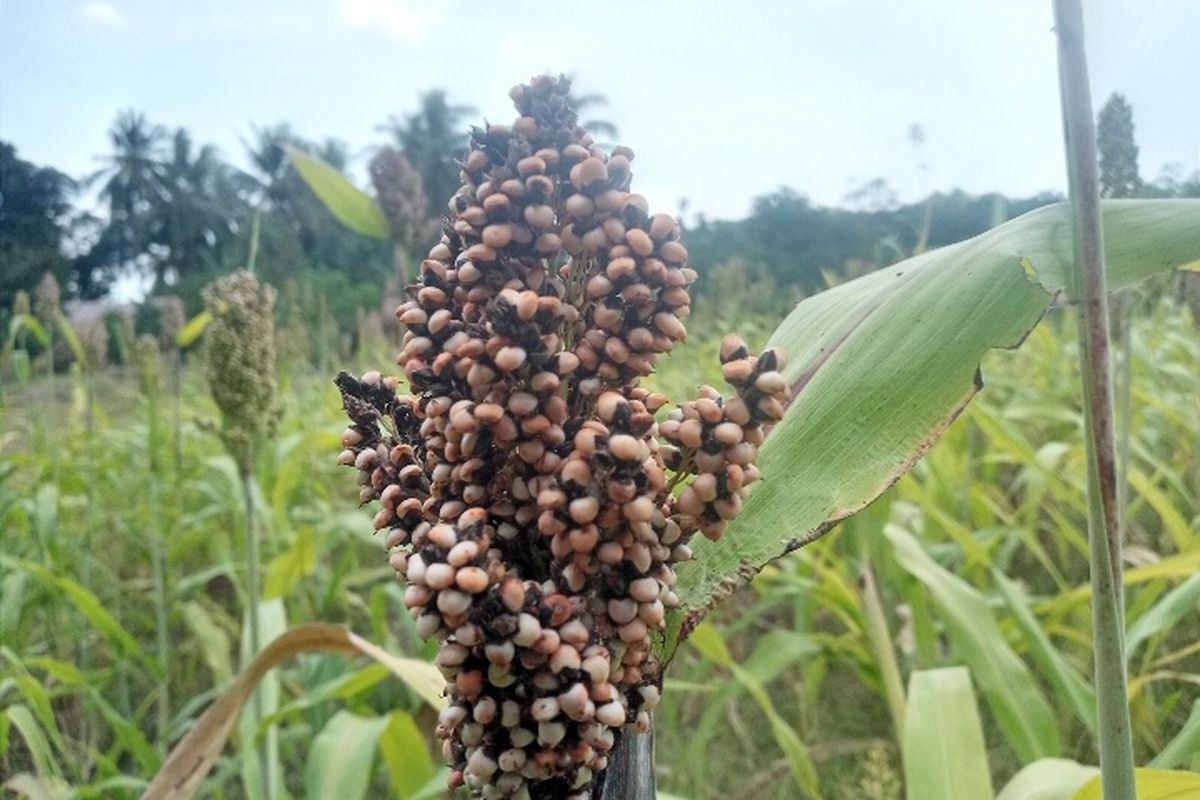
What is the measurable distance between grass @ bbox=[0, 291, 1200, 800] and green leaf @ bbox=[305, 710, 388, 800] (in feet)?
0.08

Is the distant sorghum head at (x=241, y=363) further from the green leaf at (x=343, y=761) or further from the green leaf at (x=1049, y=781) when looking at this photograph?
the green leaf at (x=1049, y=781)

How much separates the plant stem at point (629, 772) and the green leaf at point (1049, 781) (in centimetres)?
80

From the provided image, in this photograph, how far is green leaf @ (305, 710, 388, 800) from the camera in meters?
1.91

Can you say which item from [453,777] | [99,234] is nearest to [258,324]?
[453,777]

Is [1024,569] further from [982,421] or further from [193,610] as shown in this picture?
[193,610]

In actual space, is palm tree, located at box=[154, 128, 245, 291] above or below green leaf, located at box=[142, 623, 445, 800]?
above

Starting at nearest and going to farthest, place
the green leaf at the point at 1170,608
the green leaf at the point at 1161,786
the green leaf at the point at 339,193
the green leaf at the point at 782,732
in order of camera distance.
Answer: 1. the green leaf at the point at 1161,786
2. the green leaf at the point at 1170,608
3. the green leaf at the point at 782,732
4. the green leaf at the point at 339,193

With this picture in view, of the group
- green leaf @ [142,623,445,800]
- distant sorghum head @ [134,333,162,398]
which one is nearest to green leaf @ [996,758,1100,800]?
green leaf @ [142,623,445,800]

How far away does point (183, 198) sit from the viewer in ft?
101

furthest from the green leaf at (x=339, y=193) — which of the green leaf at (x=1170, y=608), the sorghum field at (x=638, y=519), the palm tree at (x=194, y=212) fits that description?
the palm tree at (x=194, y=212)

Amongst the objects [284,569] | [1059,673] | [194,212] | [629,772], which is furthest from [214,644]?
[194,212]

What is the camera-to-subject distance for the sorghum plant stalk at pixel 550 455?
56cm

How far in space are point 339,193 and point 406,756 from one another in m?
1.43

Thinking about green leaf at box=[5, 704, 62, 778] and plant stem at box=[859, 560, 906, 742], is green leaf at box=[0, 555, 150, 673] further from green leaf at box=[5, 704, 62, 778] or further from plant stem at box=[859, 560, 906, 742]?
plant stem at box=[859, 560, 906, 742]
